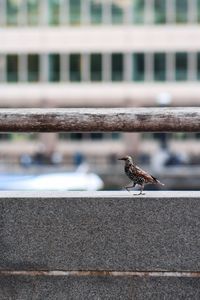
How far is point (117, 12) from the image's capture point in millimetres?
61562

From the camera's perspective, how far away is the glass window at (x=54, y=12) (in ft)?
203

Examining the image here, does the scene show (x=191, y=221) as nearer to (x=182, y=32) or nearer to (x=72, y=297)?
(x=72, y=297)

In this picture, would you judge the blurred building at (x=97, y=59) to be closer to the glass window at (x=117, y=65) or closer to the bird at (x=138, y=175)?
the glass window at (x=117, y=65)

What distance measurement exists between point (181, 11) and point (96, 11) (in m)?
5.10

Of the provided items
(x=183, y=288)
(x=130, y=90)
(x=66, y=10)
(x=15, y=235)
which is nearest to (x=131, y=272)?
(x=183, y=288)

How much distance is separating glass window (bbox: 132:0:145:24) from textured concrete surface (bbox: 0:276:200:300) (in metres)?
56.2

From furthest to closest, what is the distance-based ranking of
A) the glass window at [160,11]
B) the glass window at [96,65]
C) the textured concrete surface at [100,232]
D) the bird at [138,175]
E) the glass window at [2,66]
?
the glass window at [2,66]
the glass window at [96,65]
the glass window at [160,11]
the bird at [138,175]
the textured concrete surface at [100,232]

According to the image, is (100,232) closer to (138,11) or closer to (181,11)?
(138,11)

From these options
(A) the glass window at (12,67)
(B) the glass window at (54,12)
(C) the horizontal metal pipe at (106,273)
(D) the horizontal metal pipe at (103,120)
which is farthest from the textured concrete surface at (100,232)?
(B) the glass window at (54,12)

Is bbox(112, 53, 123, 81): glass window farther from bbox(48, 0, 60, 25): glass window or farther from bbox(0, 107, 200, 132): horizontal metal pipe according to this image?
bbox(0, 107, 200, 132): horizontal metal pipe

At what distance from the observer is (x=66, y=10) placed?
63.1 meters

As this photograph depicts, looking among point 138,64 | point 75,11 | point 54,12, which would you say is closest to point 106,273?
point 138,64

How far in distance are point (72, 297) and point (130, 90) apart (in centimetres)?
5451

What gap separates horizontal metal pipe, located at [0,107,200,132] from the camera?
5.48 meters
